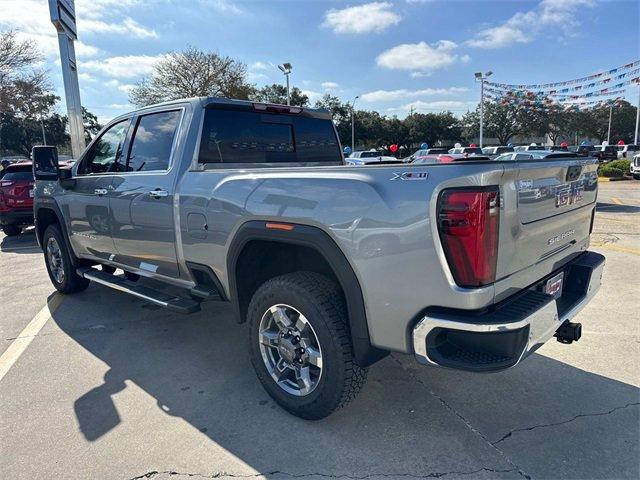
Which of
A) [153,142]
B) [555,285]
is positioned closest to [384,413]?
[555,285]

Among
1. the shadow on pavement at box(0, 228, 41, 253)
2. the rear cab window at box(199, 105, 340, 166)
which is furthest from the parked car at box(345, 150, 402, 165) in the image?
the shadow on pavement at box(0, 228, 41, 253)

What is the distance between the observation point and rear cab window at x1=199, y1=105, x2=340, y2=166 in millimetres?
3676

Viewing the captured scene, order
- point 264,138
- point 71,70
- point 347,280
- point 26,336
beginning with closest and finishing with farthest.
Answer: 1. point 347,280
2. point 264,138
3. point 26,336
4. point 71,70

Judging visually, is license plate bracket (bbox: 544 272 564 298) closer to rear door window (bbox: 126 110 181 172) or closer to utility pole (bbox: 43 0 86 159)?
rear door window (bbox: 126 110 181 172)

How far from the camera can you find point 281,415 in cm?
295

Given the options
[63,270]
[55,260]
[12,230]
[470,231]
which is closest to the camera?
[470,231]

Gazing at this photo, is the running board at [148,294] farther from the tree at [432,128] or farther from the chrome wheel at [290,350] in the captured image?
the tree at [432,128]

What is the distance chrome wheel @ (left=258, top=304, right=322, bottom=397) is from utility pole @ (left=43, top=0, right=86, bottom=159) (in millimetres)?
9546

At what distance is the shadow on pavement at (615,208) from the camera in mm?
11882

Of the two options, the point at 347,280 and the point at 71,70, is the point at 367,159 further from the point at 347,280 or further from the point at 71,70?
the point at 347,280

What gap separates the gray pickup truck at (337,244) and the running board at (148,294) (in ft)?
0.08

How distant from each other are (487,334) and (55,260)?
5.44 metres

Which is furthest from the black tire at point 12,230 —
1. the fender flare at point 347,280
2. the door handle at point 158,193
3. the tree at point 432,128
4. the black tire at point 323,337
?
the tree at point 432,128

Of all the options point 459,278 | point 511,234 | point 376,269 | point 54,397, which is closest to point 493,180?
point 511,234
